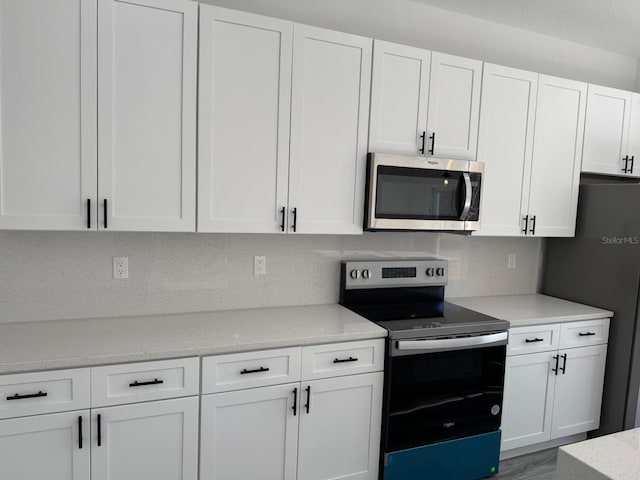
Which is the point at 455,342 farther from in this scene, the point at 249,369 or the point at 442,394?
the point at 249,369

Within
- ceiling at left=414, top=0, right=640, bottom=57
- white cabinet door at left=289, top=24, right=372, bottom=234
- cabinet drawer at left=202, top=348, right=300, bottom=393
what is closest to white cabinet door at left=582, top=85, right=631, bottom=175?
ceiling at left=414, top=0, right=640, bottom=57

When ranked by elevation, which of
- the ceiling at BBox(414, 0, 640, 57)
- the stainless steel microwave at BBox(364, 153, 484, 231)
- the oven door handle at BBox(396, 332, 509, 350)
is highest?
the ceiling at BBox(414, 0, 640, 57)

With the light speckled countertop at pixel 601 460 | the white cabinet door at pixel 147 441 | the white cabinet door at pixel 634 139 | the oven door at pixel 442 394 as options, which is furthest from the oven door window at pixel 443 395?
the white cabinet door at pixel 634 139

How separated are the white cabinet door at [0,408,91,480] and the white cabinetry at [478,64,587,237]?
Result: 238cm

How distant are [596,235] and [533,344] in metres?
0.94

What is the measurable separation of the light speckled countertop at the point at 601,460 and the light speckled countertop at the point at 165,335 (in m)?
1.22

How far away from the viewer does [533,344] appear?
2.77 meters

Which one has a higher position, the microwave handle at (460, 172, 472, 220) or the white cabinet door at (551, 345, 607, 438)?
the microwave handle at (460, 172, 472, 220)

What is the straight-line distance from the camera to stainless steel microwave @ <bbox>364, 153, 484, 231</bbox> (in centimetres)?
248

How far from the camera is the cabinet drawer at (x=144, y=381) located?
70.9 inches

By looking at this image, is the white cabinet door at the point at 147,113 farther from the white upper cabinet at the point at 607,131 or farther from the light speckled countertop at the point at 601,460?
the white upper cabinet at the point at 607,131

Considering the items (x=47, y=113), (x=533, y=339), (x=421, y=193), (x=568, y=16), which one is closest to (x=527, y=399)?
(x=533, y=339)

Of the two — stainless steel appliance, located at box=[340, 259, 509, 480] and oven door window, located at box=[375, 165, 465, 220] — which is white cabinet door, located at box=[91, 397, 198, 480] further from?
oven door window, located at box=[375, 165, 465, 220]

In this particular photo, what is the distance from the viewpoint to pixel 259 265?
8.65 ft
